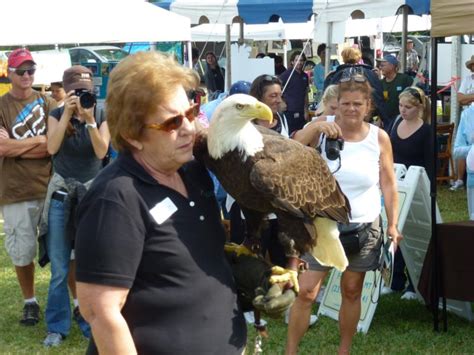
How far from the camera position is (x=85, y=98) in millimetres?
5164

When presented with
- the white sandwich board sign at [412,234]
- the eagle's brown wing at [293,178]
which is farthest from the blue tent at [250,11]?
the eagle's brown wing at [293,178]

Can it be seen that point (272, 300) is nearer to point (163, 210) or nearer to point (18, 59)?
point (163, 210)

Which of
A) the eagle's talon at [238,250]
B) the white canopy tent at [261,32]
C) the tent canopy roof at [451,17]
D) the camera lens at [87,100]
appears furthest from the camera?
the white canopy tent at [261,32]

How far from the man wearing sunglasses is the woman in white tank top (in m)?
2.13

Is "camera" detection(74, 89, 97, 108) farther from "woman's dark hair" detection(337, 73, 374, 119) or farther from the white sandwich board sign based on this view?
the white sandwich board sign

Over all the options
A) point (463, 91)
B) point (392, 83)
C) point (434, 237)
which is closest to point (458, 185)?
point (463, 91)

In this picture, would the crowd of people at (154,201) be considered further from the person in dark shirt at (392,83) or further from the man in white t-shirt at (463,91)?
the person in dark shirt at (392,83)

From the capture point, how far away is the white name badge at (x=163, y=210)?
2.27 metres

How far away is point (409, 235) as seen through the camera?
6.17 meters

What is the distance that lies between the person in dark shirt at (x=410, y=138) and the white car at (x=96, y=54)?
11155 mm

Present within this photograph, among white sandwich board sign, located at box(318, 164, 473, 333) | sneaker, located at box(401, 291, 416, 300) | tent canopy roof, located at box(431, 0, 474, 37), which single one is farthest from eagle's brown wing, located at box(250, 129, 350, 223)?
sneaker, located at box(401, 291, 416, 300)

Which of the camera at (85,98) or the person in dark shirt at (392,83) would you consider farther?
the person in dark shirt at (392,83)

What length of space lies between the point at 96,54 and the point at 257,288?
16309 millimetres

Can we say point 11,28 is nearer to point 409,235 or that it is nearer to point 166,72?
point 409,235
